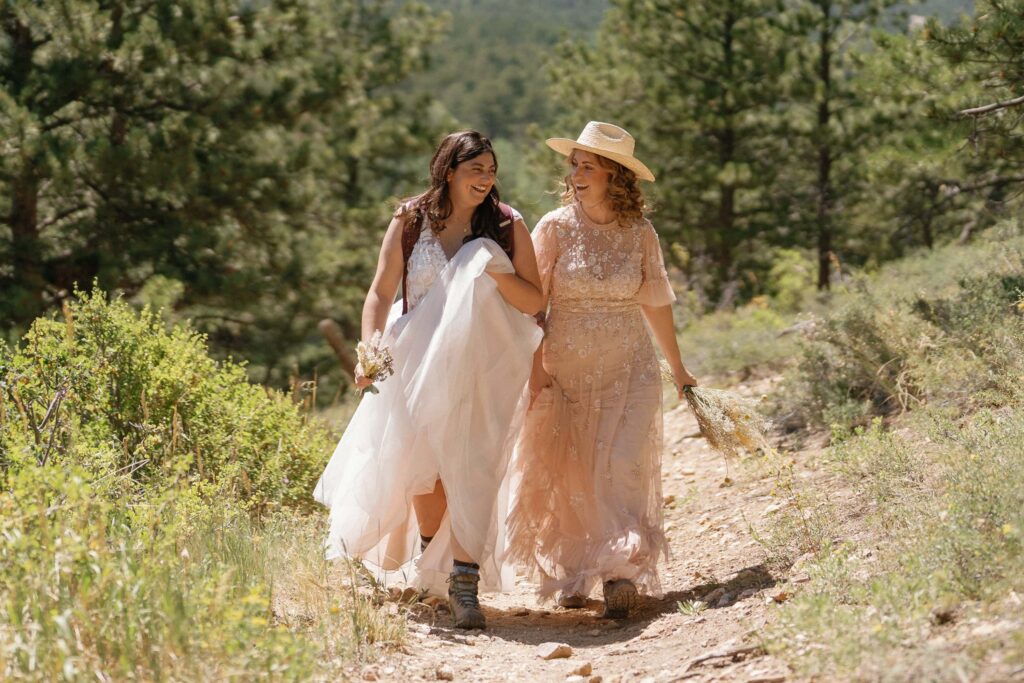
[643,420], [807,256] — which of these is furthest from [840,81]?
[643,420]

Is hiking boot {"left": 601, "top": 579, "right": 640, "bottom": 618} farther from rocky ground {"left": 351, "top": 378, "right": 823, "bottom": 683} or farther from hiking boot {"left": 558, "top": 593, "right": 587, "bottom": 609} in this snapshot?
hiking boot {"left": 558, "top": 593, "right": 587, "bottom": 609}

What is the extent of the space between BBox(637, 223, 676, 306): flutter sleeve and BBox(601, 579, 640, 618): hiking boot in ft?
4.50

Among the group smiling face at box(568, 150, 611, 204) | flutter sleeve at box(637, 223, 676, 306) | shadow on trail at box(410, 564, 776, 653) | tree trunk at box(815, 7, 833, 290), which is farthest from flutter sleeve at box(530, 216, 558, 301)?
tree trunk at box(815, 7, 833, 290)

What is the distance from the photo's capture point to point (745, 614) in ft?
15.9

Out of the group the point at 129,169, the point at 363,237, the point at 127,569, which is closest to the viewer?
the point at 127,569

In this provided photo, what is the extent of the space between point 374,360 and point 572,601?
1556 millimetres

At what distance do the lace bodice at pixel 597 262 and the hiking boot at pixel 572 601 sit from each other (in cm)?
139

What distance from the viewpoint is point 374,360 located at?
5246 millimetres

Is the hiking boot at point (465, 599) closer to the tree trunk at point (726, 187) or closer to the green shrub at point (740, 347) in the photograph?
the green shrub at point (740, 347)

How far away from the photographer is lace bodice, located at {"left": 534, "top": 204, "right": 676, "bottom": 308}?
5816mm

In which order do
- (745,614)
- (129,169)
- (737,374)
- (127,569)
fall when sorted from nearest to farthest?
(127,569) → (745,614) → (737,374) → (129,169)

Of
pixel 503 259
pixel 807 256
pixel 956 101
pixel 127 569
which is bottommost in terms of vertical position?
pixel 807 256

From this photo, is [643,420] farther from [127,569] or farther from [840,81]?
[840,81]

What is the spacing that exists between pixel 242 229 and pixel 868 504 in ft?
36.5
